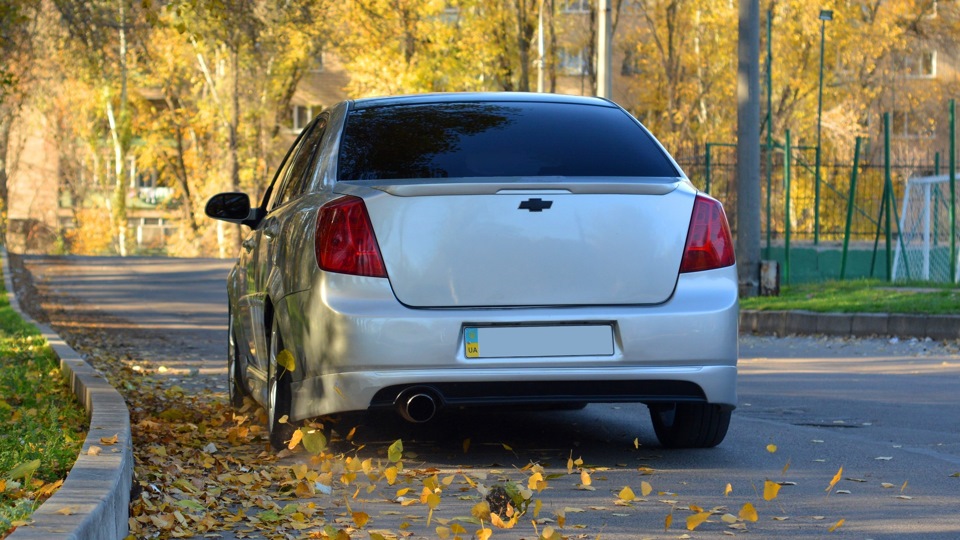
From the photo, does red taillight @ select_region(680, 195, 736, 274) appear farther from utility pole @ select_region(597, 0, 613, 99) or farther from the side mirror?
utility pole @ select_region(597, 0, 613, 99)

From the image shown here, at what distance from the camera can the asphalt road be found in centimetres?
507

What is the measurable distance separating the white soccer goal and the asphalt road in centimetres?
872

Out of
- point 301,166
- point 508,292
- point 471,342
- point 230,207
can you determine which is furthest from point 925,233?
point 471,342

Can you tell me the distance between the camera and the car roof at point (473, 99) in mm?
6895

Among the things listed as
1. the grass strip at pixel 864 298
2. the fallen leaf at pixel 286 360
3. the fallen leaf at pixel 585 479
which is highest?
the fallen leaf at pixel 286 360

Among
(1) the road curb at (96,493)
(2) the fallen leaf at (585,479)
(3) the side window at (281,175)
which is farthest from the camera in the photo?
(3) the side window at (281,175)

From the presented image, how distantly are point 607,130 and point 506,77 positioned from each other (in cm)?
4085

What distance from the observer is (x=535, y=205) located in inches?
234

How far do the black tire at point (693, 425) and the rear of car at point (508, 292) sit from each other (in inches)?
17.4

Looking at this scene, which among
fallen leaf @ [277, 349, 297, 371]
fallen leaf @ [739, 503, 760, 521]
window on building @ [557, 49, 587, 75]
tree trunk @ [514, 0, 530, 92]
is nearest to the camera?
fallen leaf @ [739, 503, 760, 521]

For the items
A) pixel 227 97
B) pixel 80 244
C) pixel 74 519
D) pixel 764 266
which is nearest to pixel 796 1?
pixel 227 97

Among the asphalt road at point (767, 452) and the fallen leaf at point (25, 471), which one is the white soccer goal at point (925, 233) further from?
the fallen leaf at point (25, 471)

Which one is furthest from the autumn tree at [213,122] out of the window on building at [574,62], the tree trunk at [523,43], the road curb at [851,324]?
the road curb at [851,324]

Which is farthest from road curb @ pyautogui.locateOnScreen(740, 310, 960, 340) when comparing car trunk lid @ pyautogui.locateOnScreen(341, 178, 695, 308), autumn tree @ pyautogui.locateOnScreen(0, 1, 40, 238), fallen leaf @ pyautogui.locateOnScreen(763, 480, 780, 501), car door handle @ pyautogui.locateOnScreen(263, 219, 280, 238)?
fallen leaf @ pyautogui.locateOnScreen(763, 480, 780, 501)
